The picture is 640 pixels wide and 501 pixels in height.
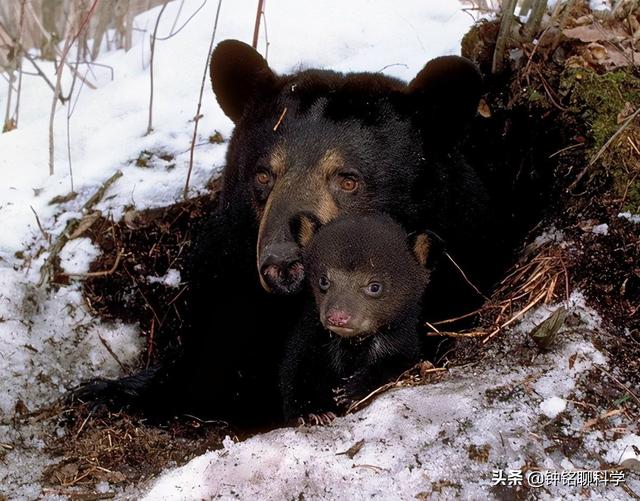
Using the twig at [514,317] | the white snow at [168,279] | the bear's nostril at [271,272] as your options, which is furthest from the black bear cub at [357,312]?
the white snow at [168,279]

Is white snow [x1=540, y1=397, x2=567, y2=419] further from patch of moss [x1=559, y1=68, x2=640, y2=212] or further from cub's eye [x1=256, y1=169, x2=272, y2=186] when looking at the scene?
cub's eye [x1=256, y1=169, x2=272, y2=186]

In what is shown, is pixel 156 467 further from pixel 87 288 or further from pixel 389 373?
pixel 87 288

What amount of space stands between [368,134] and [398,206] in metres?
0.40

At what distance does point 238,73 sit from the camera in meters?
4.64

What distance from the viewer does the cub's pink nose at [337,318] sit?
3744 mm

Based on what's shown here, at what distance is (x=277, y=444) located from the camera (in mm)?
3352

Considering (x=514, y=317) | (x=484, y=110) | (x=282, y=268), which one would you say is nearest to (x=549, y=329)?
(x=514, y=317)

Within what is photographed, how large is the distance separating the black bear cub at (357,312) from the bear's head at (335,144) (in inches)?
6.7

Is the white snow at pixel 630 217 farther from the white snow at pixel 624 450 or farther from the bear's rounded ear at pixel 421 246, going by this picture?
the white snow at pixel 624 450

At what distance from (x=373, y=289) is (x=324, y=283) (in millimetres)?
242

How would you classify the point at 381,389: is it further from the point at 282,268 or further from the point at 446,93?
the point at 446,93

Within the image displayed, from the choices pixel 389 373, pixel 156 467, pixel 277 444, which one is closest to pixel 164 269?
pixel 156 467

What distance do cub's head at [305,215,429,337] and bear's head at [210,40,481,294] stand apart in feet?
0.45

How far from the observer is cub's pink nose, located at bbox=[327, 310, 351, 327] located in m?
3.74
